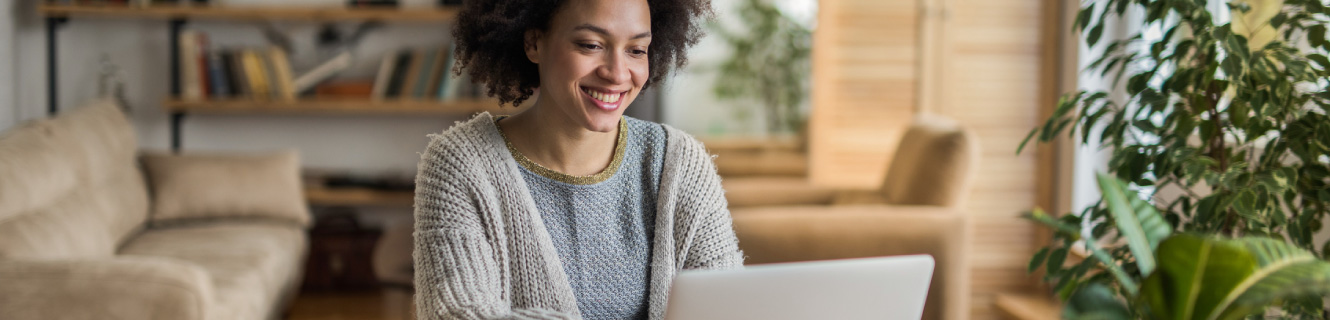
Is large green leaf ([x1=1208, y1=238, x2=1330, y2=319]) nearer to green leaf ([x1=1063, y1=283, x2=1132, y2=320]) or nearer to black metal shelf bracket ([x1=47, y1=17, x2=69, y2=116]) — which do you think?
green leaf ([x1=1063, y1=283, x2=1132, y2=320])

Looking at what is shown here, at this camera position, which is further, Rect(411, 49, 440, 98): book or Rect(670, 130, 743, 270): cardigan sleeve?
Rect(411, 49, 440, 98): book

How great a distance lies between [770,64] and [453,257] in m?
3.86

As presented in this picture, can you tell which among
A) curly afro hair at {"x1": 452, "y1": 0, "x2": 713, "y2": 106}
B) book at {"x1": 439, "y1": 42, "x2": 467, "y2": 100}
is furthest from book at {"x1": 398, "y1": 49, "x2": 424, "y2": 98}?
curly afro hair at {"x1": 452, "y1": 0, "x2": 713, "y2": 106}

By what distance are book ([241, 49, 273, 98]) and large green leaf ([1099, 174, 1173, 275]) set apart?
3.67 meters

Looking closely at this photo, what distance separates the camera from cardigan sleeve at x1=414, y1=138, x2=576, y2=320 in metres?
1.15

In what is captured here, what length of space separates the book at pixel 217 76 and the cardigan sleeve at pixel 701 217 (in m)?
3.09

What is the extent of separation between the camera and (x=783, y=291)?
92cm

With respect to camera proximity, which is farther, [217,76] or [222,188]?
[217,76]

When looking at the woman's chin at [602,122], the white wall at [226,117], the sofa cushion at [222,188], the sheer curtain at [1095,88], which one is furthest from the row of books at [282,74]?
the woman's chin at [602,122]

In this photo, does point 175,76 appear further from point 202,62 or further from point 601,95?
point 601,95

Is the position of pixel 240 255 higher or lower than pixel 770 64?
lower

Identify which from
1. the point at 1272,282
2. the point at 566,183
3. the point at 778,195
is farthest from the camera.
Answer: the point at 778,195

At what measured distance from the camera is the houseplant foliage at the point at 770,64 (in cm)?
488

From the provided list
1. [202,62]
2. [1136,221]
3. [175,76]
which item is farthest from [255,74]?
[1136,221]
